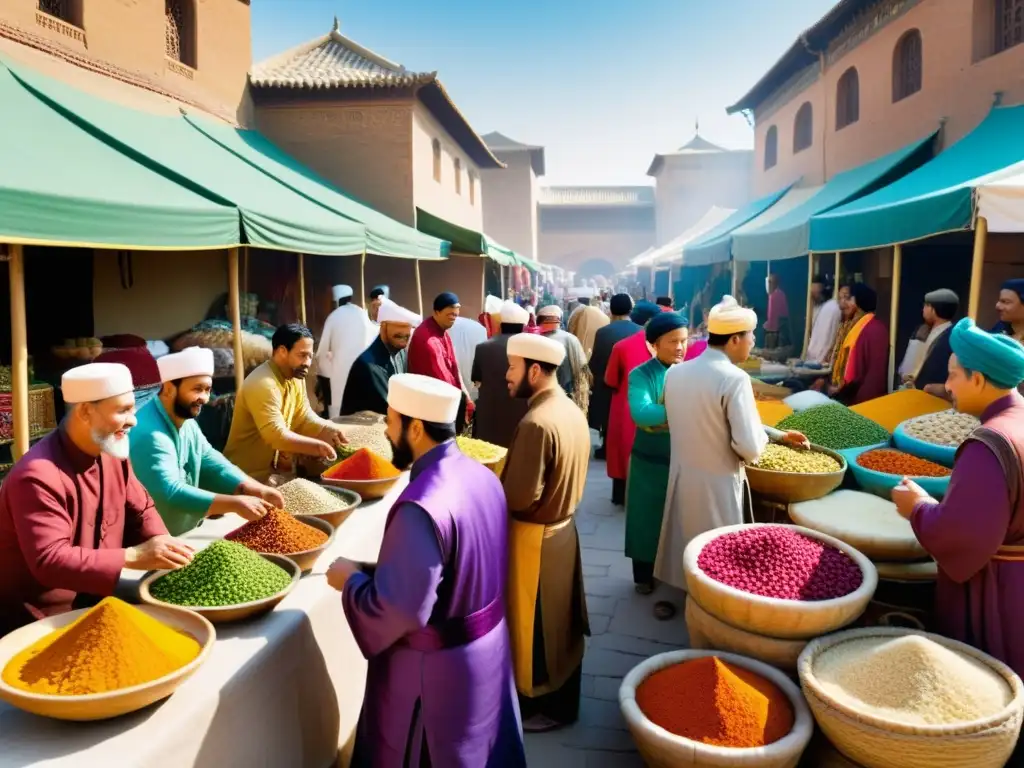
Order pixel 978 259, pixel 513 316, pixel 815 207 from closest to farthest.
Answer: pixel 978 259 < pixel 513 316 < pixel 815 207

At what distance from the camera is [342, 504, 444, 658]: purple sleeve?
1.94 m

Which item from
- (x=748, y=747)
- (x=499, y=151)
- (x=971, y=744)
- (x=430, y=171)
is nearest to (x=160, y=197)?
(x=748, y=747)

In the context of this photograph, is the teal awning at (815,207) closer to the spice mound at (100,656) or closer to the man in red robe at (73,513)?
the man in red robe at (73,513)

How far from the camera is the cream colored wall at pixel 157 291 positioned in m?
7.65

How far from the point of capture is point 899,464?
12.3ft

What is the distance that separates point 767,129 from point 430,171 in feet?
26.7

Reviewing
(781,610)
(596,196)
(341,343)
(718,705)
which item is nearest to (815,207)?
(341,343)

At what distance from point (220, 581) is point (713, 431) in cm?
236

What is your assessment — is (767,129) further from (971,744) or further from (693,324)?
(971,744)

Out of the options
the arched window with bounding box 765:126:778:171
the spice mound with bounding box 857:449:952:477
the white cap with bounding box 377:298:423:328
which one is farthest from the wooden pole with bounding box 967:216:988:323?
the arched window with bounding box 765:126:778:171

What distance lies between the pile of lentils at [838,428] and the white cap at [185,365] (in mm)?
3357

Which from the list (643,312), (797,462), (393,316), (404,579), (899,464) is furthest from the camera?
(643,312)

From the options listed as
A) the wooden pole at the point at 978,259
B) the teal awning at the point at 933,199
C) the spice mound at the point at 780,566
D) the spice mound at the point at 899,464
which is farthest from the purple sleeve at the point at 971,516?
the teal awning at the point at 933,199

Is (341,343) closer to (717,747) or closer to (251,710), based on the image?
(251,710)
